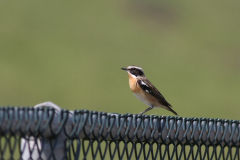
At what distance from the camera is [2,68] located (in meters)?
37.0

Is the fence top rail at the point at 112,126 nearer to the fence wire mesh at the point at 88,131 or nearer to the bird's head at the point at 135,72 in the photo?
the fence wire mesh at the point at 88,131

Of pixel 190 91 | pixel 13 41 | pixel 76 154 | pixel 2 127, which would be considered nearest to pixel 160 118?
pixel 76 154

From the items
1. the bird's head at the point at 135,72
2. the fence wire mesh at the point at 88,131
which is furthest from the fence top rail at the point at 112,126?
the bird's head at the point at 135,72

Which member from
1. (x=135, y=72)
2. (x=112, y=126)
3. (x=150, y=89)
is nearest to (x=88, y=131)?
(x=112, y=126)

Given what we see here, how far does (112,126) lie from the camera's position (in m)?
2.81

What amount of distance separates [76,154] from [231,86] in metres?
37.0

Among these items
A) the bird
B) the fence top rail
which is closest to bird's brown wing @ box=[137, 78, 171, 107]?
the bird

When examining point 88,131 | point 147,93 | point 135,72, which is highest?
point 135,72

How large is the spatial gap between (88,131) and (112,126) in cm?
19

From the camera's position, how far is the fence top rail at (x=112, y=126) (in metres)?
2.37

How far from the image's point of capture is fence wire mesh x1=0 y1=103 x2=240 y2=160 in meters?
2.36


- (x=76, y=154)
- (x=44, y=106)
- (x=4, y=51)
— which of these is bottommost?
(x=76, y=154)

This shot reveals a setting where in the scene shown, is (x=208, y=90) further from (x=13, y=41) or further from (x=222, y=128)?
(x=222, y=128)

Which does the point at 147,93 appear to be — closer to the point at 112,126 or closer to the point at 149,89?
the point at 149,89
